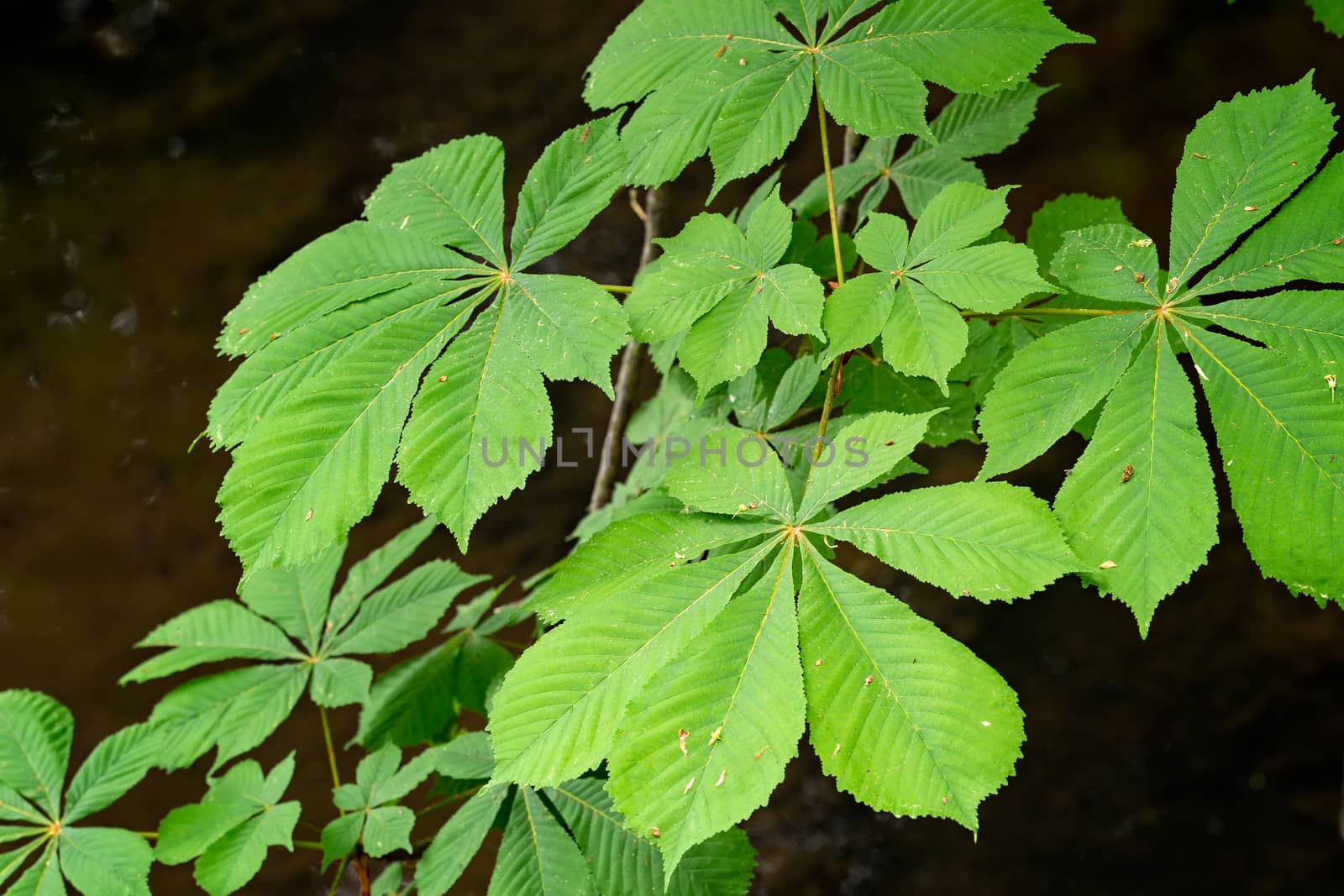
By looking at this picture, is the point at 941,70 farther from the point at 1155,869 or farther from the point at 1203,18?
the point at 1155,869

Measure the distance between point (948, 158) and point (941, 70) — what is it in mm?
324

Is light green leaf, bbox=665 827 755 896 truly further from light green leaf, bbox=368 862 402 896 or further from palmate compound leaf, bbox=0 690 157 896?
palmate compound leaf, bbox=0 690 157 896

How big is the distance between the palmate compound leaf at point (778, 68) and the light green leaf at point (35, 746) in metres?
0.99

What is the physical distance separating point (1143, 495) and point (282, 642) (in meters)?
1.02

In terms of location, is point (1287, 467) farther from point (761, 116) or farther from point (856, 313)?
point (761, 116)

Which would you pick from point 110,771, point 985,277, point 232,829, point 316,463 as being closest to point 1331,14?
point 985,277

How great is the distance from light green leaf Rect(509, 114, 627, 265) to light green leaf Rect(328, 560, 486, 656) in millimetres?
529

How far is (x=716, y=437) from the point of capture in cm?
76

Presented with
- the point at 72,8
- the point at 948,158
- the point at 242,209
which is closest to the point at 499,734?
the point at 948,158

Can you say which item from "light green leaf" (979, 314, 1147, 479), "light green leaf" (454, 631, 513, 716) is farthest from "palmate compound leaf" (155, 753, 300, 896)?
"light green leaf" (979, 314, 1147, 479)

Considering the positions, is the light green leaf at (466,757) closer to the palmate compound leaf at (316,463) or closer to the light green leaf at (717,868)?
the light green leaf at (717,868)

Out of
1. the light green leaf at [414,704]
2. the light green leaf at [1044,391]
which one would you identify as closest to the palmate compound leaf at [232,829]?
the light green leaf at [414,704]

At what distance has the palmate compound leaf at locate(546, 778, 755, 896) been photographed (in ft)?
2.97

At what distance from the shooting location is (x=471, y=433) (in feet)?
2.11
